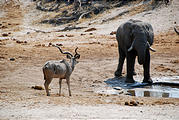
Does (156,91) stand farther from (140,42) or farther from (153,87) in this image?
(140,42)

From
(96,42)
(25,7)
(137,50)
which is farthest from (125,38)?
(25,7)

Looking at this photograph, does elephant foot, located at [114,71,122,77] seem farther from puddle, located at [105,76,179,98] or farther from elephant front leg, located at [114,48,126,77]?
puddle, located at [105,76,179,98]

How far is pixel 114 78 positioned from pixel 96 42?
8.33 metres

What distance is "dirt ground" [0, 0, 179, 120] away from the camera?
9.25m

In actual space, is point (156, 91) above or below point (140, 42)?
below

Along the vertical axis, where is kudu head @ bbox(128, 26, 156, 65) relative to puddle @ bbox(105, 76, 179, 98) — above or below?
above

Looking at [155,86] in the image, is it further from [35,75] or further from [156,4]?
[156,4]

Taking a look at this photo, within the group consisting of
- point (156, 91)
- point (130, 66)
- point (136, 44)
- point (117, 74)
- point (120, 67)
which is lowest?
point (156, 91)

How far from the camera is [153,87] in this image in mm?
14125

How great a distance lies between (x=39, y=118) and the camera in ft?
27.9

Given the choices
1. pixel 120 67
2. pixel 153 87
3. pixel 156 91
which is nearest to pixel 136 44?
pixel 153 87

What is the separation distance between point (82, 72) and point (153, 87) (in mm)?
3515

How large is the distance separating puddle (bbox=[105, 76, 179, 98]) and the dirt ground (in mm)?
584

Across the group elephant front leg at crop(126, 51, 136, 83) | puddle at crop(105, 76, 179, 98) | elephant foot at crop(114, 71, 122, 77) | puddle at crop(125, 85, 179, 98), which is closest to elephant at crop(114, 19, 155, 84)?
elephant front leg at crop(126, 51, 136, 83)
